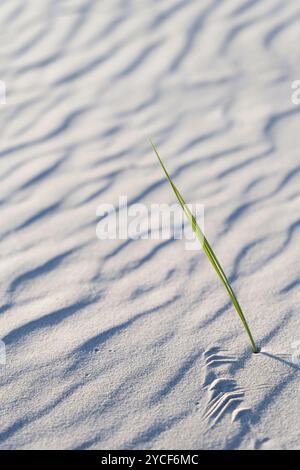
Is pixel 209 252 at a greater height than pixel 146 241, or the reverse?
pixel 146 241

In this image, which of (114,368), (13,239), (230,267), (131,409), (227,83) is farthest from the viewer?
(227,83)

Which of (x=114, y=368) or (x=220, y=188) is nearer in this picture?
(x=114, y=368)

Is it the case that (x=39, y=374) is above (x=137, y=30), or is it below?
below

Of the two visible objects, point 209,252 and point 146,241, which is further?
point 146,241

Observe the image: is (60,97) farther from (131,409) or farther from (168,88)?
(131,409)

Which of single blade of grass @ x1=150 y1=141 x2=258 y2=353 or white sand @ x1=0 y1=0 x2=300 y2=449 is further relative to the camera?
white sand @ x1=0 y1=0 x2=300 y2=449

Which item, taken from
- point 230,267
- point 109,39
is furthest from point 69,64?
point 230,267

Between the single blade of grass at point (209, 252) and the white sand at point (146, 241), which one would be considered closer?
the single blade of grass at point (209, 252)

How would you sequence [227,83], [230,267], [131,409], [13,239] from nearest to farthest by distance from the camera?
[131,409]
[230,267]
[13,239]
[227,83]
